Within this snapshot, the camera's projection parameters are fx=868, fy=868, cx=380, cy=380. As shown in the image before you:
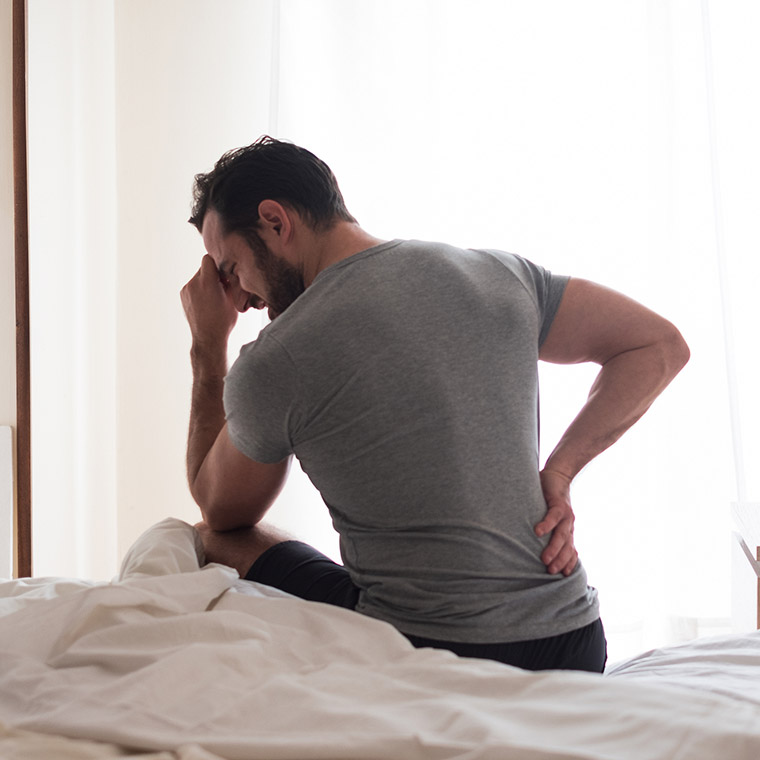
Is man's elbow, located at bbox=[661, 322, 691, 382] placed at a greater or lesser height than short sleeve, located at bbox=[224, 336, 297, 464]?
greater

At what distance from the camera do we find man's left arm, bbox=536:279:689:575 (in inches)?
47.4

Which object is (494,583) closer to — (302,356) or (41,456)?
(302,356)

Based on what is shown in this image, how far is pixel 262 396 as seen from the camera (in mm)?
1019

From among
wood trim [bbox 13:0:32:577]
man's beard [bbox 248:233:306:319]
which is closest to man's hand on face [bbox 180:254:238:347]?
man's beard [bbox 248:233:306:319]

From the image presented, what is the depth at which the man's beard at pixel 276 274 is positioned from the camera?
123 cm

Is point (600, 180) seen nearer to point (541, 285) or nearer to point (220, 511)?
point (541, 285)

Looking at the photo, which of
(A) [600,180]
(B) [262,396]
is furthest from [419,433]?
(A) [600,180]

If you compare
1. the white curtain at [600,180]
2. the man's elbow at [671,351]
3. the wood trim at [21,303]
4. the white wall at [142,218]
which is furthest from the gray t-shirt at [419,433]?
the white wall at [142,218]

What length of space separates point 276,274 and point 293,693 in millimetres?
687

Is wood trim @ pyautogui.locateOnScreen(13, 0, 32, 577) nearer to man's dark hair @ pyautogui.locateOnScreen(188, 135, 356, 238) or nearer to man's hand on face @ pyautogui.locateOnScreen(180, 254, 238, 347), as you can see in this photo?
man's hand on face @ pyautogui.locateOnScreen(180, 254, 238, 347)

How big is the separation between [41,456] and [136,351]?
528mm

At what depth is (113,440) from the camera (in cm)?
256

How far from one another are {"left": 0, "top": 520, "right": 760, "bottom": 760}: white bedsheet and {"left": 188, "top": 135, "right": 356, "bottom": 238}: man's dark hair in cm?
52

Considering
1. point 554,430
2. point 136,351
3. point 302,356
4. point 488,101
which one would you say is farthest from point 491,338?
point 136,351
